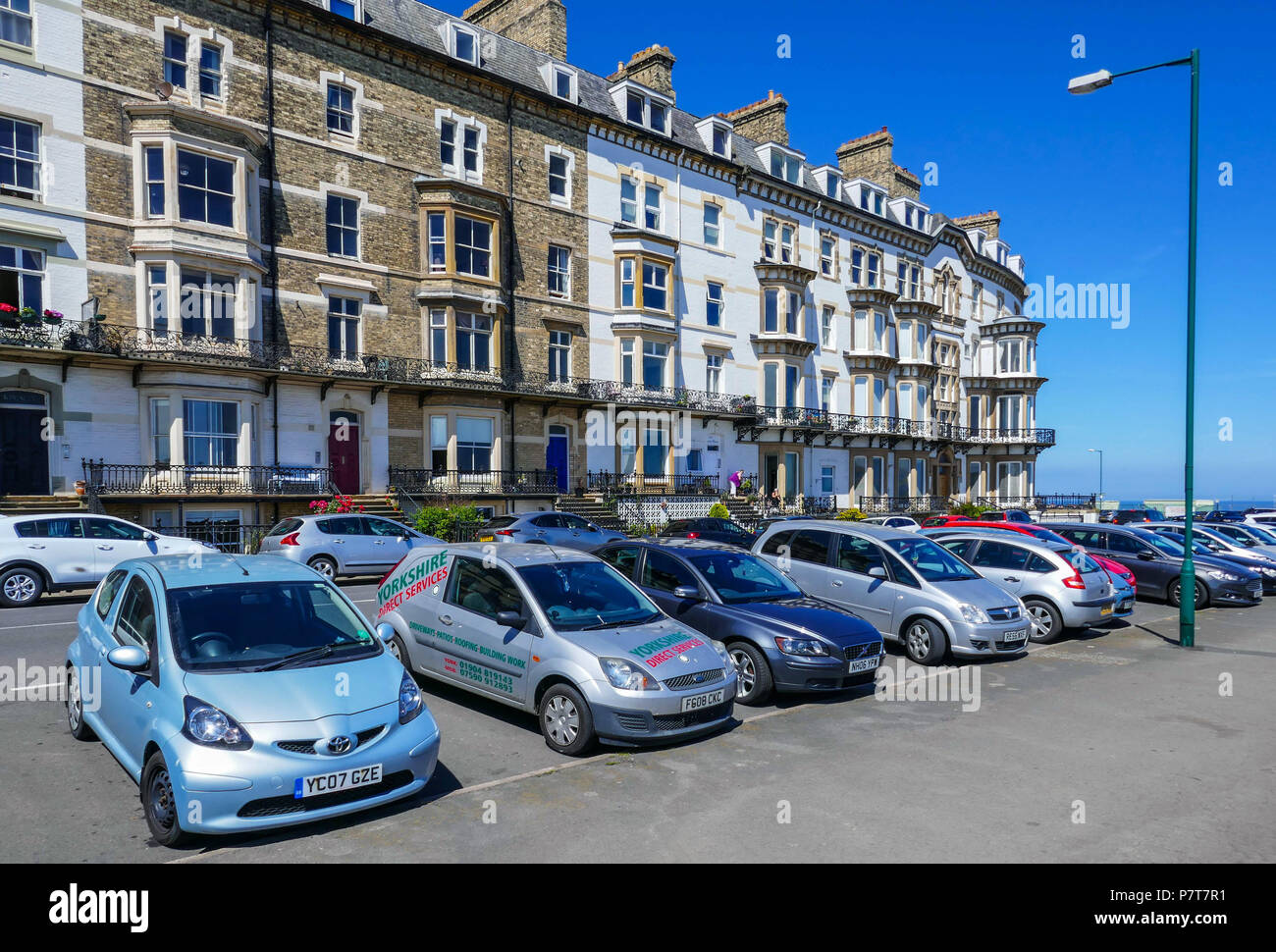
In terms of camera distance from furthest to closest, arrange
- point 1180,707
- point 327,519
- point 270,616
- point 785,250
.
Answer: point 785,250 < point 327,519 < point 1180,707 < point 270,616

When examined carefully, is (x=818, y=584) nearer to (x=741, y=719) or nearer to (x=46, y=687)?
(x=741, y=719)

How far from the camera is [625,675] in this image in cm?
657

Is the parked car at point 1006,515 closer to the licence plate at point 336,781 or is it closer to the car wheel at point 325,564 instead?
the car wheel at point 325,564

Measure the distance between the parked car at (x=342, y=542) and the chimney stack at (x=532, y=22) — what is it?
22.7 metres

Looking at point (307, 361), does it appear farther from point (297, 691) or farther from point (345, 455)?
point (297, 691)

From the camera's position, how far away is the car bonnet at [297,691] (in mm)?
4902

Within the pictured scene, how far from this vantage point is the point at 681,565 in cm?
947

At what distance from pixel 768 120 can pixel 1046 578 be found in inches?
1306

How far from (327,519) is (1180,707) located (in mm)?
15435

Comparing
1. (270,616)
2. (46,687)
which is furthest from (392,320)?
(270,616)

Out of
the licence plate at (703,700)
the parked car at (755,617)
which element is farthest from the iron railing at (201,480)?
the licence plate at (703,700)

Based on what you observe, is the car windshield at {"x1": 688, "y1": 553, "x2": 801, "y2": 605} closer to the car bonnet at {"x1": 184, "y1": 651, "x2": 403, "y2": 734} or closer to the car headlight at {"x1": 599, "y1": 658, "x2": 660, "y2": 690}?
the car headlight at {"x1": 599, "y1": 658, "x2": 660, "y2": 690}

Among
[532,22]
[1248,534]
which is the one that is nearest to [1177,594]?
[1248,534]

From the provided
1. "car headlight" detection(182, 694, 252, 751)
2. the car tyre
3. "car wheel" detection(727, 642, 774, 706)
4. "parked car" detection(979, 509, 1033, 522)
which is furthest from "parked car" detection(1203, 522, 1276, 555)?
"car headlight" detection(182, 694, 252, 751)
